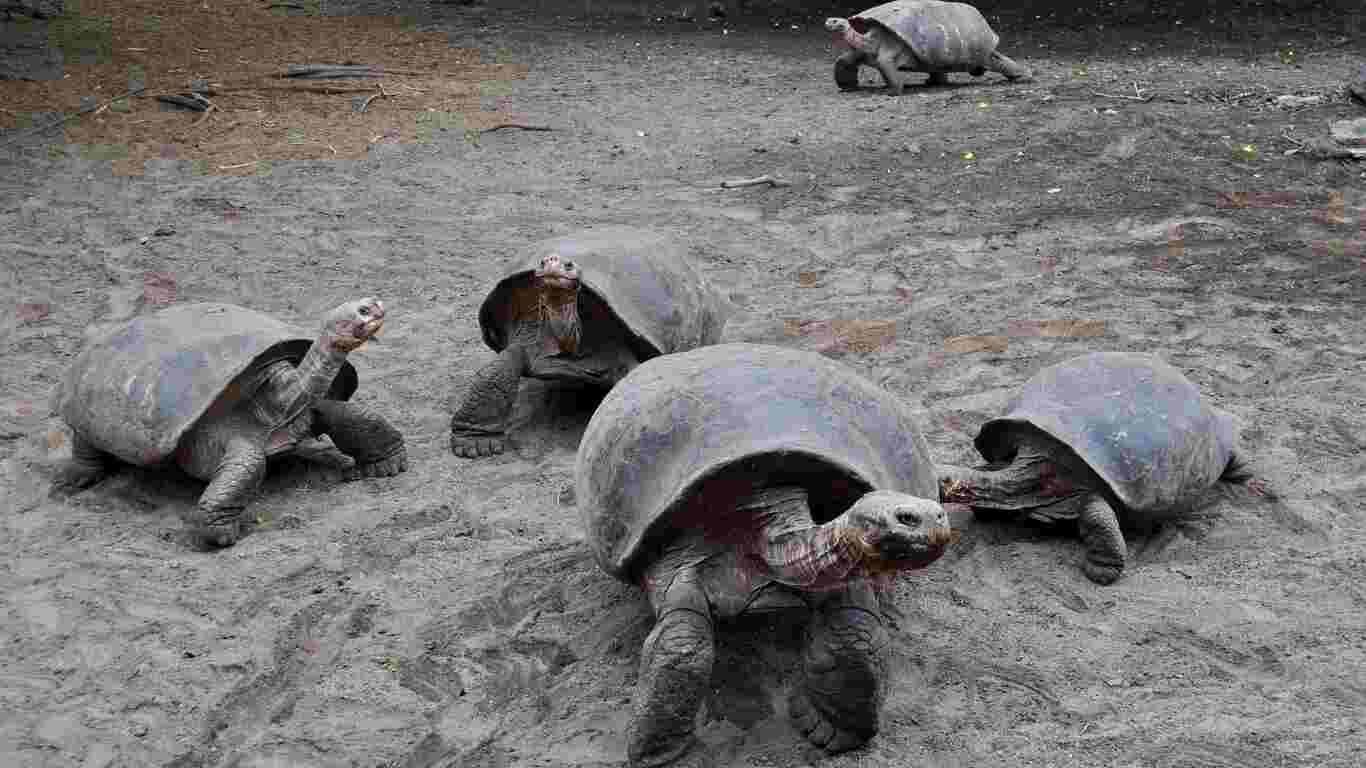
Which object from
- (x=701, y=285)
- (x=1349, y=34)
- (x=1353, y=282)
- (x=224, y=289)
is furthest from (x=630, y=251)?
(x=1349, y=34)

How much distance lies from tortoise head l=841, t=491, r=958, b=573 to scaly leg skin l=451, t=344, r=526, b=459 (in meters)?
2.13

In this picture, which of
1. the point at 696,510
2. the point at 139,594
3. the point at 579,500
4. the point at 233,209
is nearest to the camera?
the point at 696,510

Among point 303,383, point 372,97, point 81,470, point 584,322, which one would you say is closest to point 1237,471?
point 584,322

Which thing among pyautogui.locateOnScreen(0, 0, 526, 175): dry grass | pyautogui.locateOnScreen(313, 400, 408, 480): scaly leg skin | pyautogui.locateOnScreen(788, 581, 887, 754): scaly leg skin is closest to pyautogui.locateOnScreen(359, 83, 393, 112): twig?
pyautogui.locateOnScreen(0, 0, 526, 175): dry grass

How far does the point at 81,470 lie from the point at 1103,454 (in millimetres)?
3063

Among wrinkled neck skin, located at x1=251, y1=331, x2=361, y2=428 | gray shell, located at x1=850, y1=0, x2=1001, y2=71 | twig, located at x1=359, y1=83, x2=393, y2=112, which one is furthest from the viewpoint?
gray shell, located at x1=850, y1=0, x2=1001, y2=71

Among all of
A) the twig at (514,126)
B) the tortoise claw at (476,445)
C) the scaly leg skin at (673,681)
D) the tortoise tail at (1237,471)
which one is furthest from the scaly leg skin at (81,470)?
the twig at (514,126)

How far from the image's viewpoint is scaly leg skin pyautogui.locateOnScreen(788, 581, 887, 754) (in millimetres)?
2617

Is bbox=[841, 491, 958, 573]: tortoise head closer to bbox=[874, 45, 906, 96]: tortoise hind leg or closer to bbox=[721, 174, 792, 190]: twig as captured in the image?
bbox=[721, 174, 792, 190]: twig

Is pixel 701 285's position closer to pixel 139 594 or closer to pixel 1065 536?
pixel 1065 536

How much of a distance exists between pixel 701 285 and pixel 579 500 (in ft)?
5.55

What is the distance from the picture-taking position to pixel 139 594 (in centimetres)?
345

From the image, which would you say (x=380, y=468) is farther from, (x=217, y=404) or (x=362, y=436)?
(x=217, y=404)

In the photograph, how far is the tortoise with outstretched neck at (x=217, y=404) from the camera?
380 centimetres
